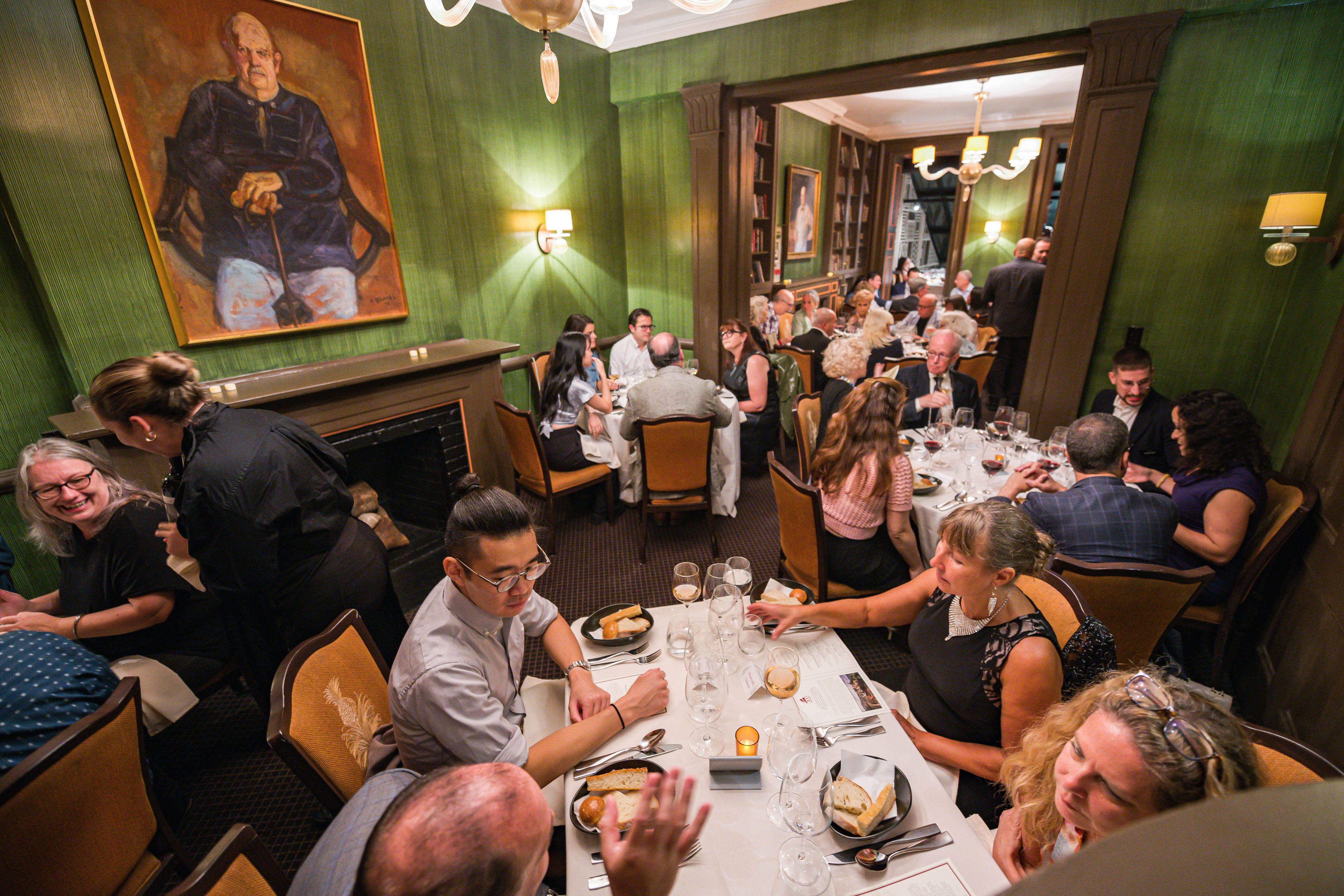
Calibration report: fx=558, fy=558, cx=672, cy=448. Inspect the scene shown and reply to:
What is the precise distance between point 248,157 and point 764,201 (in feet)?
19.0

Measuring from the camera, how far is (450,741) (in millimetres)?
1421

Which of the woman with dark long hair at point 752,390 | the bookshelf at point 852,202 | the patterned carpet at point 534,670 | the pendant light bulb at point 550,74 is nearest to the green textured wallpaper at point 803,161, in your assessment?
the bookshelf at point 852,202

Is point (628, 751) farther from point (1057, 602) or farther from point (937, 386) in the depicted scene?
point (937, 386)

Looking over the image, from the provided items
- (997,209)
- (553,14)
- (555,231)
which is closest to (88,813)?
(553,14)

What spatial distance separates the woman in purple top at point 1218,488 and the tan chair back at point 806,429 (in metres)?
1.71

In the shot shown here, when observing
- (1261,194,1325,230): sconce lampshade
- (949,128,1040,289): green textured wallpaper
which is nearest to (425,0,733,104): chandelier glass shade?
(1261,194,1325,230): sconce lampshade

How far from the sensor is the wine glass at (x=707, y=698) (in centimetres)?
148

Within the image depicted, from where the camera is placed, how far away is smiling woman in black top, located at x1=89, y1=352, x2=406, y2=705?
75.7 inches

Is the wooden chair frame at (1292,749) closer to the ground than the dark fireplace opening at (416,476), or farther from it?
farther from it

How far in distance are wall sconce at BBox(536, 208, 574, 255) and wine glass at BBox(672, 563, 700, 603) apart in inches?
163

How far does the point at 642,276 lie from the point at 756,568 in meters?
3.90

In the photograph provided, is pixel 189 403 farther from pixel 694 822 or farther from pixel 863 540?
pixel 863 540

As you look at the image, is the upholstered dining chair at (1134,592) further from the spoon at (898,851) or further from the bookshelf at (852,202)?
the bookshelf at (852,202)

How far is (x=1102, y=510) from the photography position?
211 cm
